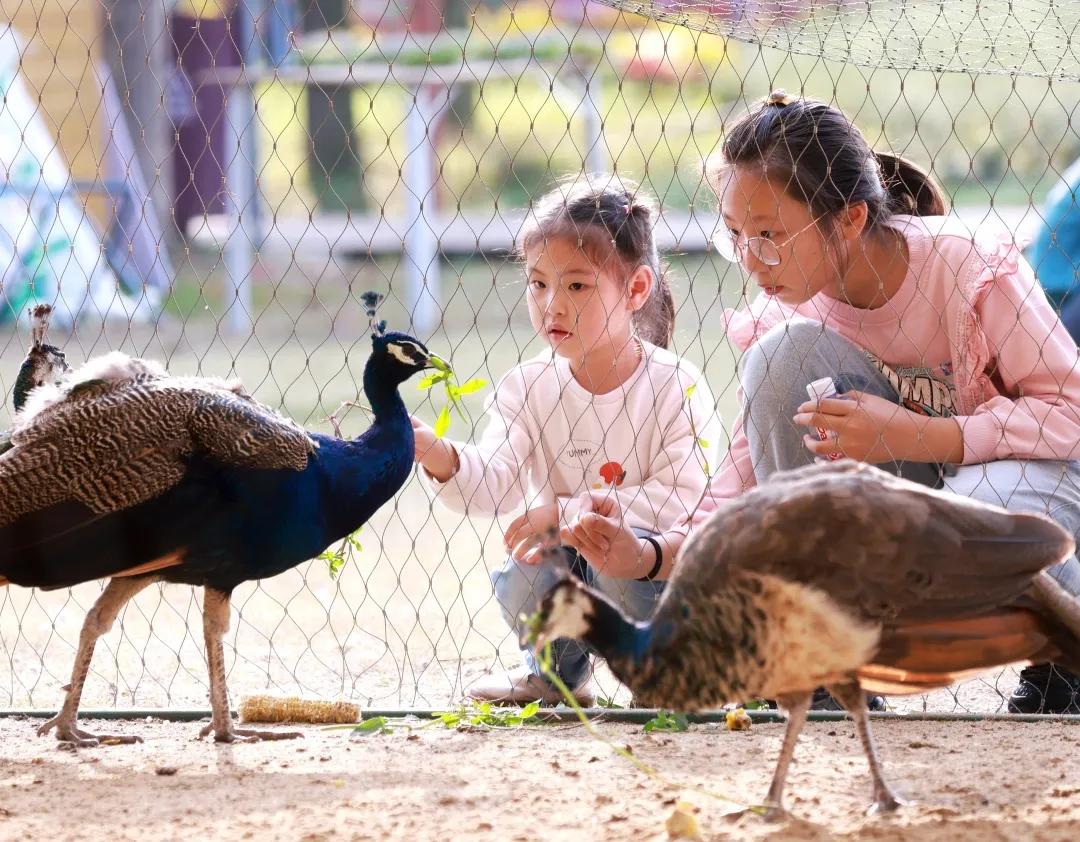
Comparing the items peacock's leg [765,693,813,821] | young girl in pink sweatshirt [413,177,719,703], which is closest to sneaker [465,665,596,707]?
young girl in pink sweatshirt [413,177,719,703]

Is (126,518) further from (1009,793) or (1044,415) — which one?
(1044,415)

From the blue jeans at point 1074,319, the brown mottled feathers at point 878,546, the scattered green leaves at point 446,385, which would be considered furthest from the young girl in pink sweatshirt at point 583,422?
the blue jeans at point 1074,319

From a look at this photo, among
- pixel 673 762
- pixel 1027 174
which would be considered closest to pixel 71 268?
pixel 673 762

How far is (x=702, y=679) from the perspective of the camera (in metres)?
2.12

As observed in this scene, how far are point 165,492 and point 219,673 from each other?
43cm

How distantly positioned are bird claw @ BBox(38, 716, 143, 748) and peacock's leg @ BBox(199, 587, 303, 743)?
0.62 ft

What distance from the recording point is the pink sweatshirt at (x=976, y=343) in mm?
2957

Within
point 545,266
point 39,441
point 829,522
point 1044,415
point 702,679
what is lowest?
point 702,679

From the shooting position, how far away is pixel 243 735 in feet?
9.17

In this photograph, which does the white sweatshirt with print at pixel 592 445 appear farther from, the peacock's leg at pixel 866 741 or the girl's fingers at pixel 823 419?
the peacock's leg at pixel 866 741

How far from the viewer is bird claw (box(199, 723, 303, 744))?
9.11 ft

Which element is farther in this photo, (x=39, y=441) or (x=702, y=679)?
(x=39, y=441)

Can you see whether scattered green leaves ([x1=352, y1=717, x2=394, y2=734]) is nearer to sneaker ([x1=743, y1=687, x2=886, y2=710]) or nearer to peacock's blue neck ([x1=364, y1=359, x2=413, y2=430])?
peacock's blue neck ([x1=364, y1=359, x2=413, y2=430])

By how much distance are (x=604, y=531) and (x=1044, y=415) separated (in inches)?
39.9
